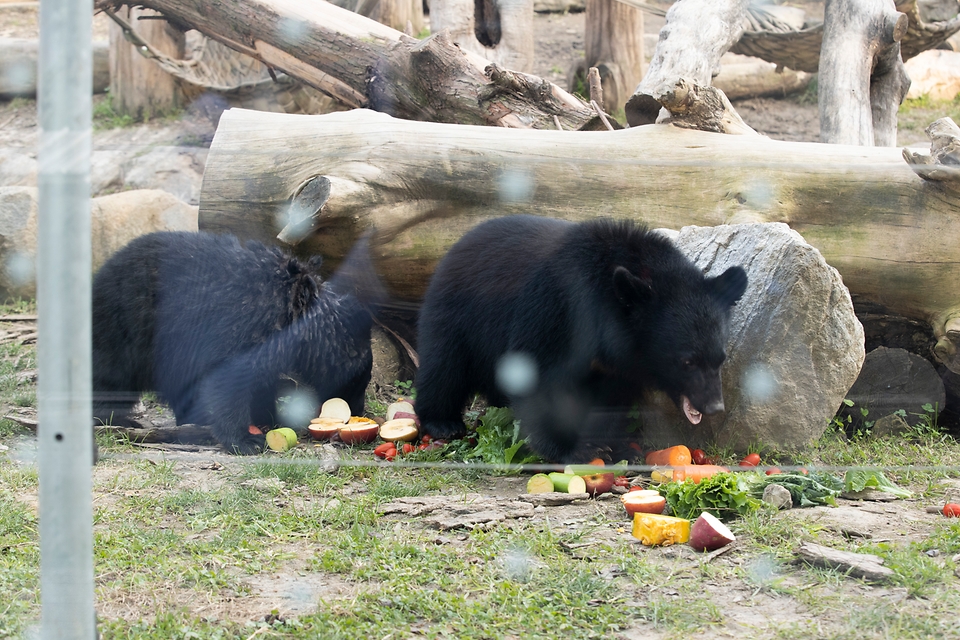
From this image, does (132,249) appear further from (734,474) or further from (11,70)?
(11,70)

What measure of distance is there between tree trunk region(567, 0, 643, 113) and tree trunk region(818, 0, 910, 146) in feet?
11.8

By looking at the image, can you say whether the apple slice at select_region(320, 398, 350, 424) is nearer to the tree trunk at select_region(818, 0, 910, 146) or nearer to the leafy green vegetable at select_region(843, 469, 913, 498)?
the leafy green vegetable at select_region(843, 469, 913, 498)

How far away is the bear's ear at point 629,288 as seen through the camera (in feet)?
12.6

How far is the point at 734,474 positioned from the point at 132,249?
11.5 ft

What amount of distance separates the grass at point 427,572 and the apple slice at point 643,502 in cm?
7

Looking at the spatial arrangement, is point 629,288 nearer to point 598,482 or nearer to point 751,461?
point 598,482

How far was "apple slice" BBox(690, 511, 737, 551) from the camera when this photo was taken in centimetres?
302

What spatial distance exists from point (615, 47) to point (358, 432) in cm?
741

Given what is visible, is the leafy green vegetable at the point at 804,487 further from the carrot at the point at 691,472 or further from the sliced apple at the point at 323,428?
the sliced apple at the point at 323,428

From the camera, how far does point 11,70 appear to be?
10.8 m

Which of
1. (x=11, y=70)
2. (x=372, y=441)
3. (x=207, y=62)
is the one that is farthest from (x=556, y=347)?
(x=11, y=70)

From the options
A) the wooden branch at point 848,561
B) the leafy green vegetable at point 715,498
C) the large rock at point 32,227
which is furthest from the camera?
the large rock at point 32,227

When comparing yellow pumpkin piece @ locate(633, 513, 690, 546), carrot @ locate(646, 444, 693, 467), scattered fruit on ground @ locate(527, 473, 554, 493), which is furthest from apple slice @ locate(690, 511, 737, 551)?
carrot @ locate(646, 444, 693, 467)

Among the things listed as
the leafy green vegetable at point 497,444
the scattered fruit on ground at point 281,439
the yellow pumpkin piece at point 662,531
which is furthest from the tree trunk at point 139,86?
the yellow pumpkin piece at point 662,531
